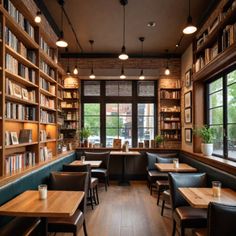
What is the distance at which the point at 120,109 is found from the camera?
7.86 metres

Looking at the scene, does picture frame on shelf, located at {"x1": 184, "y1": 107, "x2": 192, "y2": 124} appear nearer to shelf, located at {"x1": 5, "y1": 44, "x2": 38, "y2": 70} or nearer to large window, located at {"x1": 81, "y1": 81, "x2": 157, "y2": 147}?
large window, located at {"x1": 81, "y1": 81, "x2": 157, "y2": 147}

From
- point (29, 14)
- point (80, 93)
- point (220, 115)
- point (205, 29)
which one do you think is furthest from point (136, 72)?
point (29, 14)

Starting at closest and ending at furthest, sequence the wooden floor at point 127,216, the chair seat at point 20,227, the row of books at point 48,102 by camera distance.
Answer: the chair seat at point 20,227
the wooden floor at point 127,216
the row of books at point 48,102

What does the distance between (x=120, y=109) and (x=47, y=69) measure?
315 cm

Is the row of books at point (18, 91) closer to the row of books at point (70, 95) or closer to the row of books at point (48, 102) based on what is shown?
the row of books at point (48, 102)

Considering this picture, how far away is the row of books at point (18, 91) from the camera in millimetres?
3365

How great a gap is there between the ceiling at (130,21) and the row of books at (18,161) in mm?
2783

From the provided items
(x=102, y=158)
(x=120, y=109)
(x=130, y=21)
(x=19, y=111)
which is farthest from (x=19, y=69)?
(x=120, y=109)

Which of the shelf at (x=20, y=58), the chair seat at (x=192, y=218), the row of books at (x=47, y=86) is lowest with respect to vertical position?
the chair seat at (x=192, y=218)

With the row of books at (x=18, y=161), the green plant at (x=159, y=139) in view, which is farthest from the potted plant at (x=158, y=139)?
the row of books at (x=18, y=161)

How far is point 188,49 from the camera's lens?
661cm

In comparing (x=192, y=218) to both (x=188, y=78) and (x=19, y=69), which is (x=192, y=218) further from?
(x=188, y=78)

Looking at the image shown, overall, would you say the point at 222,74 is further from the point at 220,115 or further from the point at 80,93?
the point at 80,93

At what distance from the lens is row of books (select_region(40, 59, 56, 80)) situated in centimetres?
483
